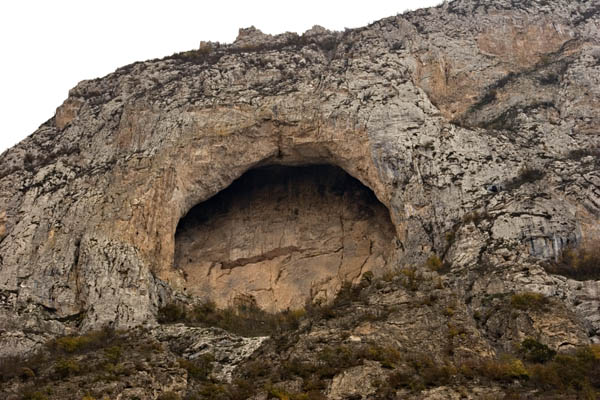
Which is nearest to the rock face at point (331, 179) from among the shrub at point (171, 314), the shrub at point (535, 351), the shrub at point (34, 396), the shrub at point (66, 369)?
the shrub at point (171, 314)

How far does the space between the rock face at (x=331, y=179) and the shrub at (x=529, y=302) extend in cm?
40

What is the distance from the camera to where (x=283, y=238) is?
1487 inches

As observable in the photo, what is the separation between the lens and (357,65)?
38.4 m

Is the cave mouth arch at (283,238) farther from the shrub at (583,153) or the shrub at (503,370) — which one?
the shrub at (503,370)

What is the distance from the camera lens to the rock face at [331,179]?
29.4 meters

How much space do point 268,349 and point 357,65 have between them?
1748 cm

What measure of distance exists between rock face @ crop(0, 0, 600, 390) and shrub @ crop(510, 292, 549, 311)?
396 mm

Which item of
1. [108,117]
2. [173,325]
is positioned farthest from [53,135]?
[173,325]

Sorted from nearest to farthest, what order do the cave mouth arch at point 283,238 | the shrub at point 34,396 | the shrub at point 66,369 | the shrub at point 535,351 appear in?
the shrub at point 34,396
the shrub at point 535,351
the shrub at point 66,369
the cave mouth arch at point 283,238

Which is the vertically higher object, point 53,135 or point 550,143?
point 53,135

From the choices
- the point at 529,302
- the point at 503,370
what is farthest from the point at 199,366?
the point at 529,302

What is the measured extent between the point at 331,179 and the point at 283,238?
4.25 m

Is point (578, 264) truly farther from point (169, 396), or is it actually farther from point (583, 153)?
point (169, 396)

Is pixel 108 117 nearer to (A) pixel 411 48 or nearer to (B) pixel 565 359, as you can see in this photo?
(A) pixel 411 48
